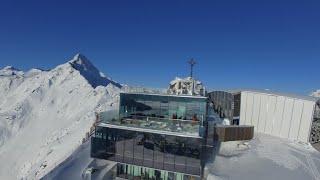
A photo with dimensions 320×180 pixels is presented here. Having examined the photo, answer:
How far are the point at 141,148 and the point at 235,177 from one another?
7.52 meters

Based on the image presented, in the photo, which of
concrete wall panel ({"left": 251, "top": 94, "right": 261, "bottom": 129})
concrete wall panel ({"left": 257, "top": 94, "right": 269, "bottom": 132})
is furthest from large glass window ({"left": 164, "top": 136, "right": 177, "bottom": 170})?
concrete wall panel ({"left": 251, "top": 94, "right": 261, "bottom": 129})

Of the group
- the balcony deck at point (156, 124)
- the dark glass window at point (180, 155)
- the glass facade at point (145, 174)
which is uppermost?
the balcony deck at point (156, 124)

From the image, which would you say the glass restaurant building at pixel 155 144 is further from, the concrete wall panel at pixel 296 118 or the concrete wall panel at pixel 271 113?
the concrete wall panel at pixel 271 113

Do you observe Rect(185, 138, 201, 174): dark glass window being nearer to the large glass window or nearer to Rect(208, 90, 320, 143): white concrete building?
the large glass window

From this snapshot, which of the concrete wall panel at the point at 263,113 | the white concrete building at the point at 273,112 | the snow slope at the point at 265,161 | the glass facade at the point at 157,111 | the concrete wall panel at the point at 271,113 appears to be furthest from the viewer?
the concrete wall panel at the point at 263,113

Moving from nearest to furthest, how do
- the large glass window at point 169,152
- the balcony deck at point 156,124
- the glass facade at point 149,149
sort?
the glass facade at point 149,149 → the balcony deck at point 156,124 → the large glass window at point 169,152

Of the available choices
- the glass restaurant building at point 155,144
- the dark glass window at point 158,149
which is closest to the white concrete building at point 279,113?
the glass restaurant building at point 155,144

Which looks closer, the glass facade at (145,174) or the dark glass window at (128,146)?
the glass facade at (145,174)

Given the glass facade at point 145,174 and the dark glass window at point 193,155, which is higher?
the dark glass window at point 193,155

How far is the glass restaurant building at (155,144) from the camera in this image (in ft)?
77.2

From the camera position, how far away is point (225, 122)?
38.3 m

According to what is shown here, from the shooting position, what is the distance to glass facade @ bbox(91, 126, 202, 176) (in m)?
23.5

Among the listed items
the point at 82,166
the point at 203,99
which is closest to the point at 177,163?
the point at 203,99

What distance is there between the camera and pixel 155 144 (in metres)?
24.5
